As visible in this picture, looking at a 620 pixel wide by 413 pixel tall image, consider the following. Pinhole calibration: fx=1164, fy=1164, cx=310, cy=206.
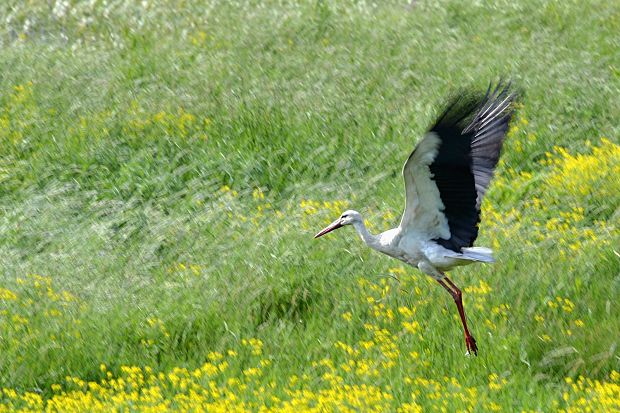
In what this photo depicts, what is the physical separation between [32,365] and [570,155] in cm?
572

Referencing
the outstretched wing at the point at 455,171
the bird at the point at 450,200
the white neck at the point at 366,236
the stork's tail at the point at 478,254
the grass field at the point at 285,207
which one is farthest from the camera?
the white neck at the point at 366,236

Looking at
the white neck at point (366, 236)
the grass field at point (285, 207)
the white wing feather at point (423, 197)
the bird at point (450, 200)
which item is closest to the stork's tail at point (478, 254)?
the bird at point (450, 200)

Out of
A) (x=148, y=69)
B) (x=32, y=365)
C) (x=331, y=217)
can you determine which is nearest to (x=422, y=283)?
(x=331, y=217)

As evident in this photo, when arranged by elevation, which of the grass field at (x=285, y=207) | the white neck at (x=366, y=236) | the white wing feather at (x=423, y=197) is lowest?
the grass field at (x=285, y=207)

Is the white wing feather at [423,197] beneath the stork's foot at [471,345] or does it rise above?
above

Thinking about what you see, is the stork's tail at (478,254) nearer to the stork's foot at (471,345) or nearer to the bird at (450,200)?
the bird at (450,200)

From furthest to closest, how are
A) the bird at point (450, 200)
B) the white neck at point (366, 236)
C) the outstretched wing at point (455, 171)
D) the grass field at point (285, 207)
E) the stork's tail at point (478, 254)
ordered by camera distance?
1. the white neck at point (366, 236)
2. the stork's tail at point (478, 254)
3. the grass field at point (285, 207)
4. the bird at point (450, 200)
5. the outstretched wing at point (455, 171)

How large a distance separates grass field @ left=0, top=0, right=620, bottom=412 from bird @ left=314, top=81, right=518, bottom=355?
419mm

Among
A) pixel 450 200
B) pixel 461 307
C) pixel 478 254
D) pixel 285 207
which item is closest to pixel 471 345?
pixel 461 307

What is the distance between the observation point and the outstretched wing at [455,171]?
24.7 ft

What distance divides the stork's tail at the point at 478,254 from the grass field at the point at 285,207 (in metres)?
0.48

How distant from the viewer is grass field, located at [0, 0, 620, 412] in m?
7.86

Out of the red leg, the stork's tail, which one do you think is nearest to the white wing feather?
the stork's tail

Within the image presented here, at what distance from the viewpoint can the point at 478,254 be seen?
816cm
